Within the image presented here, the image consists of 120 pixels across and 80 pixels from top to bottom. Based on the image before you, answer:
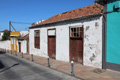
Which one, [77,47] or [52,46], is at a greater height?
[77,47]

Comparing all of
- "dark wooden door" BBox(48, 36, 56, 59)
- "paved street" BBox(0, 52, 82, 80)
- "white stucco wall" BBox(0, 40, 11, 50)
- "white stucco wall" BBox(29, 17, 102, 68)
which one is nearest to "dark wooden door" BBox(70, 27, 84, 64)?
"white stucco wall" BBox(29, 17, 102, 68)

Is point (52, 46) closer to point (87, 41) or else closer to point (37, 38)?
point (37, 38)

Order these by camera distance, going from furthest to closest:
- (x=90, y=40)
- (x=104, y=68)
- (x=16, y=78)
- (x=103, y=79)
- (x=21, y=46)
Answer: (x=21, y=46), (x=90, y=40), (x=104, y=68), (x=16, y=78), (x=103, y=79)

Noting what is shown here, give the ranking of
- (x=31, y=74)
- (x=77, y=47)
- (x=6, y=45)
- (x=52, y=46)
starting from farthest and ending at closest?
1. (x=6, y=45)
2. (x=52, y=46)
3. (x=77, y=47)
4. (x=31, y=74)

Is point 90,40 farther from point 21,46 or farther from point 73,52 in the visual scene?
point 21,46

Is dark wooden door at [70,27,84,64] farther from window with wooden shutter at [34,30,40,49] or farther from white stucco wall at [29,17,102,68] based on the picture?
window with wooden shutter at [34,30,40,49]

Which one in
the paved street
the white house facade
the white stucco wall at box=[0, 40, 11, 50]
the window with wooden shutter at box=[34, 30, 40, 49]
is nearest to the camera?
the paved street

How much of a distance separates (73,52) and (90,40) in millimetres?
2563

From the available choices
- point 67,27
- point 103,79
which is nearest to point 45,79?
point 103,79

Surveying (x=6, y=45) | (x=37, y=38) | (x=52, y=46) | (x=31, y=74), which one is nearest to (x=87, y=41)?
(x=31, y=74)

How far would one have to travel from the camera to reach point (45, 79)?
7.32 m

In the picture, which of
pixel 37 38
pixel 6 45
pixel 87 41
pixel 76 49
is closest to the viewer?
pixel 87 41

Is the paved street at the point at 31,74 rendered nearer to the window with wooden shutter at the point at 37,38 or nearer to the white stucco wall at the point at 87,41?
the white stucco wall at the point at 87,41

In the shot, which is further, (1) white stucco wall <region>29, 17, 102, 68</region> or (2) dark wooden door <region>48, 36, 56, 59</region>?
(2) dark wooden door <region>48, 36, 56, 59</region>
